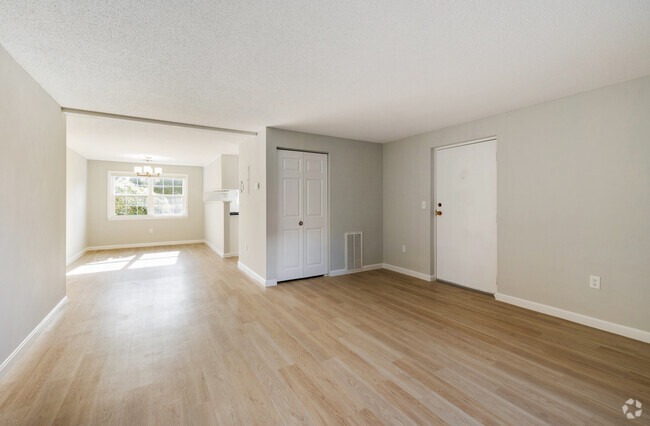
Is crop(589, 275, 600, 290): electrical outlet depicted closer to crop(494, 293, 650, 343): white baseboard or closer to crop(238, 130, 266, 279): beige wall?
crop(494, 293, 650, 343): white baseboard

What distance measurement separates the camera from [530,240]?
10.9ft

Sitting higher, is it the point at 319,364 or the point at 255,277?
the point at 255,277

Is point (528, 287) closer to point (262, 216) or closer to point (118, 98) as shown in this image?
point (262, 216)

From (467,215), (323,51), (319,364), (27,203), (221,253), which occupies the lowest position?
(319,364)

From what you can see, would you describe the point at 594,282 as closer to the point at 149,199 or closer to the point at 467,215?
the point at 467,215

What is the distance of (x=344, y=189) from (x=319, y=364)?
3230mm

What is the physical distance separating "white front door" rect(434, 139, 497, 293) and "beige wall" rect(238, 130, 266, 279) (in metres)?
2.71

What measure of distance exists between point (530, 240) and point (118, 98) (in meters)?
4.81

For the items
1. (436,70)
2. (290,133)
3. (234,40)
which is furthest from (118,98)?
(436,70)

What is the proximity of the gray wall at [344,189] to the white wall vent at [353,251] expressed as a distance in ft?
0.28

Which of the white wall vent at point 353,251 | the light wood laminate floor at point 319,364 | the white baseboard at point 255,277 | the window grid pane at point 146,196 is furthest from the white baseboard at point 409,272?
the window grid pane at point 146,196

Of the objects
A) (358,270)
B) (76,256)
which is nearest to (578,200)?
(358,270)

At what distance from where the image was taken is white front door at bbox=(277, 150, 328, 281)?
445 centimetres

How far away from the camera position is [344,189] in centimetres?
500
